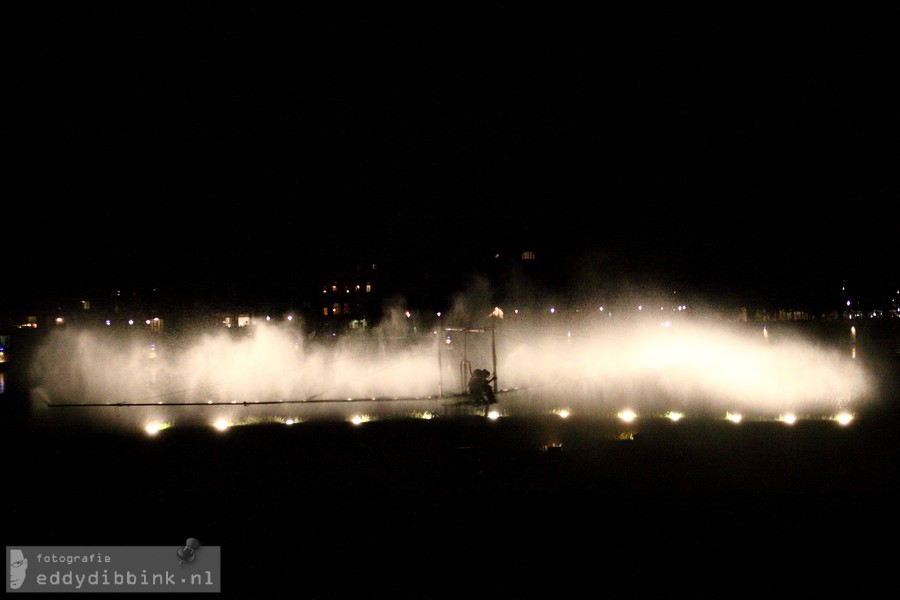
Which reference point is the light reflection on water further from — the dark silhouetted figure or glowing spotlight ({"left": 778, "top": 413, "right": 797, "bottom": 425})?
the dark silhouetted figure

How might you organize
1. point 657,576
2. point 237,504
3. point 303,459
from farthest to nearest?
point 303,459
point 237,504
point 657,576

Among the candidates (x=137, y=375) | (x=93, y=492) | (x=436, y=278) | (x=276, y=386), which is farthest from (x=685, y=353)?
(x=436, y=278)

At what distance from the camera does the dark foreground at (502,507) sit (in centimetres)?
538

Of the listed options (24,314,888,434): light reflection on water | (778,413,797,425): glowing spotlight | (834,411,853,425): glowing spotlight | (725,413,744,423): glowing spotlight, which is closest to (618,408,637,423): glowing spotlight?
(24,314,888,434): light reflection on water

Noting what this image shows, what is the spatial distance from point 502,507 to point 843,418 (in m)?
7.15

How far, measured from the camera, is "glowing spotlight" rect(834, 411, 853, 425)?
400 inches

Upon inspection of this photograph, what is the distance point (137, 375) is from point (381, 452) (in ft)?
53.7

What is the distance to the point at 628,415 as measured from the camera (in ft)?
37.1

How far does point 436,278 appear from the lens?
2256 inches

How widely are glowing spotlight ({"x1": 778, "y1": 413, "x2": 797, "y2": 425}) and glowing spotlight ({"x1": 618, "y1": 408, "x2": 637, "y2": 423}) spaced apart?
2.39 m

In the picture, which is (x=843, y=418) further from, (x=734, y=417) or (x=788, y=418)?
(x=734, y=417)

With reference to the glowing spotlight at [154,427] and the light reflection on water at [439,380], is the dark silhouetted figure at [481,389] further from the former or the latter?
the glowing spotlight at [154,427]

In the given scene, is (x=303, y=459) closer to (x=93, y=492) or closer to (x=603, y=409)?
(x=93, y=492)

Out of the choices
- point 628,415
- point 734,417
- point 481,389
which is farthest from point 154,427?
point 734,417
